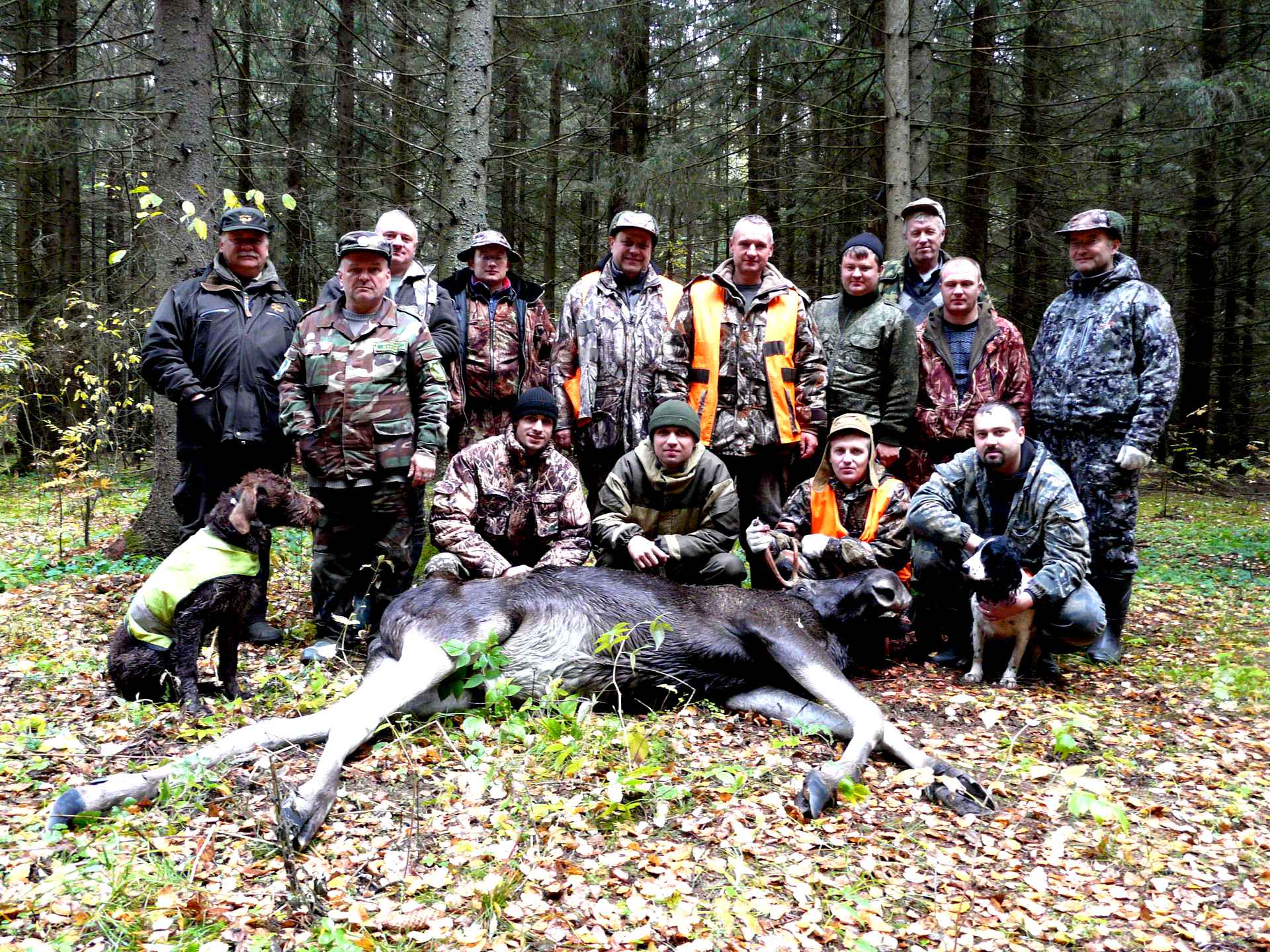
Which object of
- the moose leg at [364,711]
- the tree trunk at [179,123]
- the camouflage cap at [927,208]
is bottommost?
the moose leg at [364,711]

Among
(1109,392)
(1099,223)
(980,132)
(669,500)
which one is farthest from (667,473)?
(980,132)

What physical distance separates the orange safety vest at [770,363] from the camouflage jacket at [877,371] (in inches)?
15.8

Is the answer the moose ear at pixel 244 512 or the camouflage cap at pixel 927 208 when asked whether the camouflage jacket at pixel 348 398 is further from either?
the camouflage cap at pixel 927 208

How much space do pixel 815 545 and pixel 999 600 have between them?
1138 mm

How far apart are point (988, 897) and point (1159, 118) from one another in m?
17.3

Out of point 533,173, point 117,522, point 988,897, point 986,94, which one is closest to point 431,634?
point 988,897

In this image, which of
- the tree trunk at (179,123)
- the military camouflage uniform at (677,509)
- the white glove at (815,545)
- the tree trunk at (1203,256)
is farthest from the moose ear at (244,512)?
the tree trunk at (1203,256)

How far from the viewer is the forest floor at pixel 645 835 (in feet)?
9.03

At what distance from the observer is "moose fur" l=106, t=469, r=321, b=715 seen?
432 cm

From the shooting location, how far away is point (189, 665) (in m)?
4.35

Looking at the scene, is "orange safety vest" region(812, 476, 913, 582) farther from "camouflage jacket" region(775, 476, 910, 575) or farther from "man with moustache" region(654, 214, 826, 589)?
"man with moustache" region(654, 214, 826, 589)

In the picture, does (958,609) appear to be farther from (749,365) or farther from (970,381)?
(749,365)

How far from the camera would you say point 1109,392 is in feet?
19.0

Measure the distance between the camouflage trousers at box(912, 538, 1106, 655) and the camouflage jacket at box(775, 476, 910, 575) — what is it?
0.14 metres
